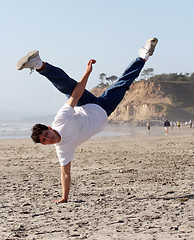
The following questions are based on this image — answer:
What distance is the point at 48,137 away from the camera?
4582 mm

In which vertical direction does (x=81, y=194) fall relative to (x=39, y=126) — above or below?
below

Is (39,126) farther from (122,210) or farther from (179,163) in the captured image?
(179,163)

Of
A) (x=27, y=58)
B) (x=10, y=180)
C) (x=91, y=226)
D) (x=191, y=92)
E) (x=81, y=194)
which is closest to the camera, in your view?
(x=91, y=226)

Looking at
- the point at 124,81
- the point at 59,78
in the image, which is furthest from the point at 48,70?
the point at 124,81

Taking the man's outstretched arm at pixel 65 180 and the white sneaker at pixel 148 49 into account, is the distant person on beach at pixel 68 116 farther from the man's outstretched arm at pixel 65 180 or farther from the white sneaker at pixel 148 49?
the white sneaker at pixel 148 49

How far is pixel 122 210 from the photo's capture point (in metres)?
4.62

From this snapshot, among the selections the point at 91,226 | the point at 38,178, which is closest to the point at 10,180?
the point at 38,178

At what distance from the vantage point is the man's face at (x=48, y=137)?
14.9 feet

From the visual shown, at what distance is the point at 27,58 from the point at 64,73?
0.58 m

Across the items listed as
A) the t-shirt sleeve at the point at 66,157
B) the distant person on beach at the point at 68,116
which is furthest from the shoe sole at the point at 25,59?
the t-shirt sleeve at the point at 66,157

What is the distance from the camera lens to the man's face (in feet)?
14.9

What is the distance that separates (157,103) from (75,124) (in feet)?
231

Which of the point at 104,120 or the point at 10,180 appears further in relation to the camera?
the point at 10,180

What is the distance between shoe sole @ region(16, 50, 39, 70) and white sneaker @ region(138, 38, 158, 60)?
212 centimetres
